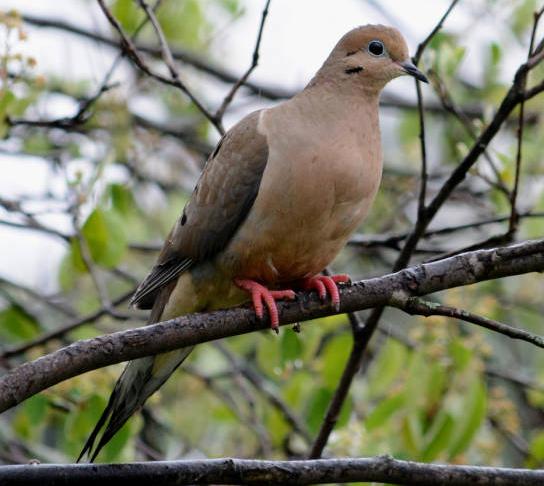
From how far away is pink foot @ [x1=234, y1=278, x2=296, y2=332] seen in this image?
9.00 ft

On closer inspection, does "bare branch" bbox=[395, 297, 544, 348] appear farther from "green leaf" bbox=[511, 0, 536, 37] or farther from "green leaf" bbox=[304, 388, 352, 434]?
"green leaf" bbox=[511, 0, 536, 37]

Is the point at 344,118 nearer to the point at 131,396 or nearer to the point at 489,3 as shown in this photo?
the point at 131,396

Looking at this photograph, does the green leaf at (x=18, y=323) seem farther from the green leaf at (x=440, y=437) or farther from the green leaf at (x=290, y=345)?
the green leaf at (x=440, y=437)

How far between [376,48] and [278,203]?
78 cm

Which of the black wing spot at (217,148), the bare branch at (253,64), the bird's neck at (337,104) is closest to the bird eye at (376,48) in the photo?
the bird's neck at (337,104)

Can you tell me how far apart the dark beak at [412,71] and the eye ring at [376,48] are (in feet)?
0.30

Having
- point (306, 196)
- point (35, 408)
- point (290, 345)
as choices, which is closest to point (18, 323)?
point (35, 408)

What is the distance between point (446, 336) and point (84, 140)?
2.16 m

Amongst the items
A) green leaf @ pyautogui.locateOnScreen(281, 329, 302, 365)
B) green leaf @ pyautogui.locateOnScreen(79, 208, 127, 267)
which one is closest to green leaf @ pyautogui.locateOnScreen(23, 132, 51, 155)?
green leaf @ pyautogui.locateOnScreen(79, 208, 127, 267)

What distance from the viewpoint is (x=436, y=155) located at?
789 cm

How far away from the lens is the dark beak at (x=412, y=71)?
3.31 m

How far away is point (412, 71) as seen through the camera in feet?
11.0

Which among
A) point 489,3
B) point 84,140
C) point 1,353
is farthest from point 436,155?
point 1,353

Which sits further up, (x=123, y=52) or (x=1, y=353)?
(x=123, y=52)
